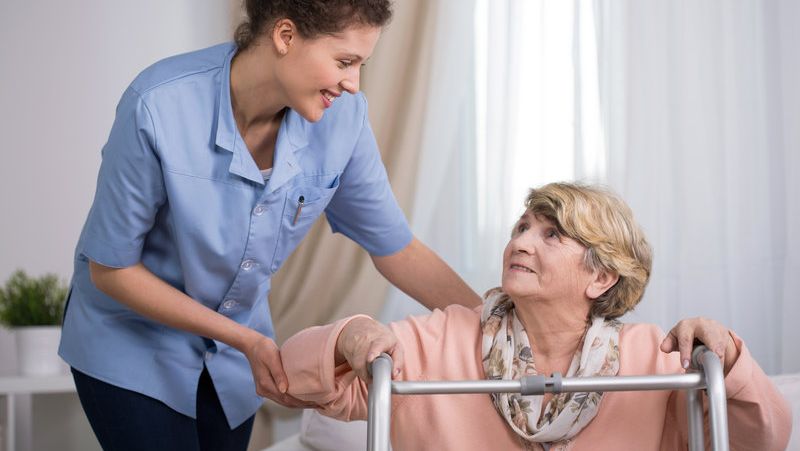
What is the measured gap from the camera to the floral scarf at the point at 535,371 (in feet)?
5.74

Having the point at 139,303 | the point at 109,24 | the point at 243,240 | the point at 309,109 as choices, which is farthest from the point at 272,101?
the point at 109,24

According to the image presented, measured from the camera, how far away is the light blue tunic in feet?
5.56

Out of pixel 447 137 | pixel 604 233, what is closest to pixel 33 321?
pixel 447 137

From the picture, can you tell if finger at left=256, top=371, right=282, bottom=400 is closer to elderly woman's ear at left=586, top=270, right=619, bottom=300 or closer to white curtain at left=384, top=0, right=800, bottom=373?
elderly woman's ear at left=586, top=270, right=619, bottom=300

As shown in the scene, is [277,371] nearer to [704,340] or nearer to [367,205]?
[367,205]

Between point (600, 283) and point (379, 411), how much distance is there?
689 millimetres

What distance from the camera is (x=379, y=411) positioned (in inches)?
53.9

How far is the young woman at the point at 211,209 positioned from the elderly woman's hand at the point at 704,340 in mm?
651

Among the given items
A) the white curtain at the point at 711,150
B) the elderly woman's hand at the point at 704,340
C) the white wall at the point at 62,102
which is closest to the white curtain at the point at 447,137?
the white curtain at the point at 711,150

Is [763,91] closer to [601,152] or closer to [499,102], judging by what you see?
[601,152]

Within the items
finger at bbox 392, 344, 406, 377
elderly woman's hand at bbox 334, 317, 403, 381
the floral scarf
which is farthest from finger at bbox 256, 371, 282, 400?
the floral scarf

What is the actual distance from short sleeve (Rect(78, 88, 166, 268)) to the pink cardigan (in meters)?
0.33

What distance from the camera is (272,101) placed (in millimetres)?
1755

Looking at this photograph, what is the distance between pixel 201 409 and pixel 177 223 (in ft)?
1.39
